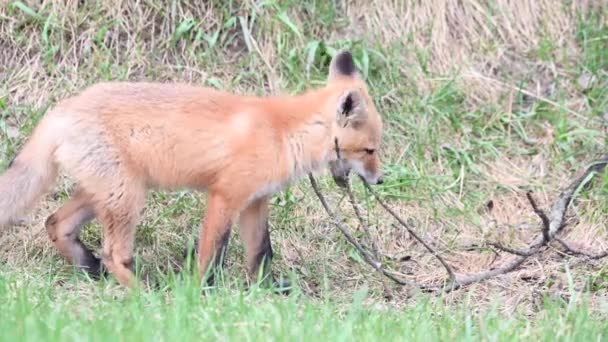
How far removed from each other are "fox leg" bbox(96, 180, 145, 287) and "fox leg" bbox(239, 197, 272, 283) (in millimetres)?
815

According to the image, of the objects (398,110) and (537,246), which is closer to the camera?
(537,246)

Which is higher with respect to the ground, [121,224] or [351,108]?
[351,108]

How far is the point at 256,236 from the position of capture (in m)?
7.66

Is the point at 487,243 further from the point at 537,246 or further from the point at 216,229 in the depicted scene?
the point at 216,229

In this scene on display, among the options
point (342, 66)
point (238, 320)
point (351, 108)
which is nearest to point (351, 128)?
point (351, 108)

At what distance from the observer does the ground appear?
Answer: 8.19m

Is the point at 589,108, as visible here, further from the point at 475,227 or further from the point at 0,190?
the point at 0,190

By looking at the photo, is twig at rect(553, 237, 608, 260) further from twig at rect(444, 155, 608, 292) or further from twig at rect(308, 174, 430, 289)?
twig at rect(308, 174, 430, 289)

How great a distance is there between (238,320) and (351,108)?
221cm

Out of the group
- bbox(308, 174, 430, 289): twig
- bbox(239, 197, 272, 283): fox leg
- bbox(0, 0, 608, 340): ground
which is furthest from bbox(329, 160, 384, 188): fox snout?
bbox(0, 0, 608, 340): ground

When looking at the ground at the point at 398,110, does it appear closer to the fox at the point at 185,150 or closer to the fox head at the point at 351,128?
the fox at the point at 185,150

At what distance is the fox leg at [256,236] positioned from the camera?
7.64m

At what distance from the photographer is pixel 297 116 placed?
24.2 ft

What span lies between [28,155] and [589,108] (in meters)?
5.23
